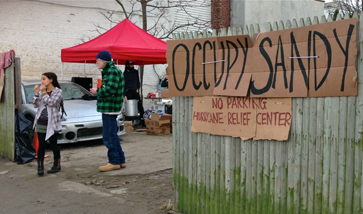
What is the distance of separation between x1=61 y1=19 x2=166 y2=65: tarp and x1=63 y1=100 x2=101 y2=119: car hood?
1.64 meters

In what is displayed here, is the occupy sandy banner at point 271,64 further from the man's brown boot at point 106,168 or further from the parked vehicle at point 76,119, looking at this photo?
the parked vehicle at point 76,119

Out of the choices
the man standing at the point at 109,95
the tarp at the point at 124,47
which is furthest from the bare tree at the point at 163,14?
the man standing at the point at 109,95

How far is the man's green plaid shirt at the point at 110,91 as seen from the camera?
248 inches

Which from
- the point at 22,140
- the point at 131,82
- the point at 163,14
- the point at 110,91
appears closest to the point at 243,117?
the point at 110,91

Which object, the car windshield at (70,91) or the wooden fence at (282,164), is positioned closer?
the wooden fence at (282,164)

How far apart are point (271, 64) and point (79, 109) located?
20.7ft

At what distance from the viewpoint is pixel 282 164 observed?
3.49m

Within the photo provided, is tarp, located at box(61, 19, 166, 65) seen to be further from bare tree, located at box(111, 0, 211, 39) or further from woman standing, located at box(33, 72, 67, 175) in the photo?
bare tree, located at box(111, 0, 211, 39)

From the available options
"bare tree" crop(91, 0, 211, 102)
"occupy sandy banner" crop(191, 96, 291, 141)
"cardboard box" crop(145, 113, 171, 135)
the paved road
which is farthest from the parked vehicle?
"bare tree" crop(91, 0, 211, 102)

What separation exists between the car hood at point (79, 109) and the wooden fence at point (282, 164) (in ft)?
16.0

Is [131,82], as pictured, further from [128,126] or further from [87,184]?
[87,184]

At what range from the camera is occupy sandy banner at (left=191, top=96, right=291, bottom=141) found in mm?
3498

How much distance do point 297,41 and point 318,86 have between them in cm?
44

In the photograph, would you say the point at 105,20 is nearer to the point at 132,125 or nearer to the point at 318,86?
the point at 132,125
